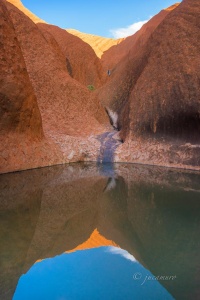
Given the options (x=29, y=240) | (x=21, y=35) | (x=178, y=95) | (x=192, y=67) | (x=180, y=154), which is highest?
(x=21, y=35)

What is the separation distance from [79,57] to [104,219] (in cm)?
1759

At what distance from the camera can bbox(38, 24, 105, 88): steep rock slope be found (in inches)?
788

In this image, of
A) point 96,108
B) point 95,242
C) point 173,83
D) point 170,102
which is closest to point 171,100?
point 170,102

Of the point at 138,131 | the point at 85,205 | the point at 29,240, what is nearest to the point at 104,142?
the point at 138,131

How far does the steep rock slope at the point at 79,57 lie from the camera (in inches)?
788

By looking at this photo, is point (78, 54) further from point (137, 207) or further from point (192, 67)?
point (137, 207)

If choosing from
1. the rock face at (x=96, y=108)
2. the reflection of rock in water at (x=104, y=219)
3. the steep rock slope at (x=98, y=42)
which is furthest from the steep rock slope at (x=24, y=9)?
the reflection of rock in water at (x=104, y=219)

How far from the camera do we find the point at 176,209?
4602 millimetres

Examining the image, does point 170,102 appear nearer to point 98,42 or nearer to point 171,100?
point 171,100

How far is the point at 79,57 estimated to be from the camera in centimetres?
2042

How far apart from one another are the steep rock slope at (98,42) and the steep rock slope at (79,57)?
7260 mm

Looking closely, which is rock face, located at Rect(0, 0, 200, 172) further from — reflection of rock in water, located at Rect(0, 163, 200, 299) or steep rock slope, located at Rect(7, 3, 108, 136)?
reflection of rock in water, located at Rect(0, 163, 200, 299)

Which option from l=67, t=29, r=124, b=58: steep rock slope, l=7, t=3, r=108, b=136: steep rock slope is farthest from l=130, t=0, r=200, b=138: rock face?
l=67, t=29, r=124, b=58: steep rock slope

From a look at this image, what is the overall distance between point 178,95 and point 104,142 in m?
2.72
